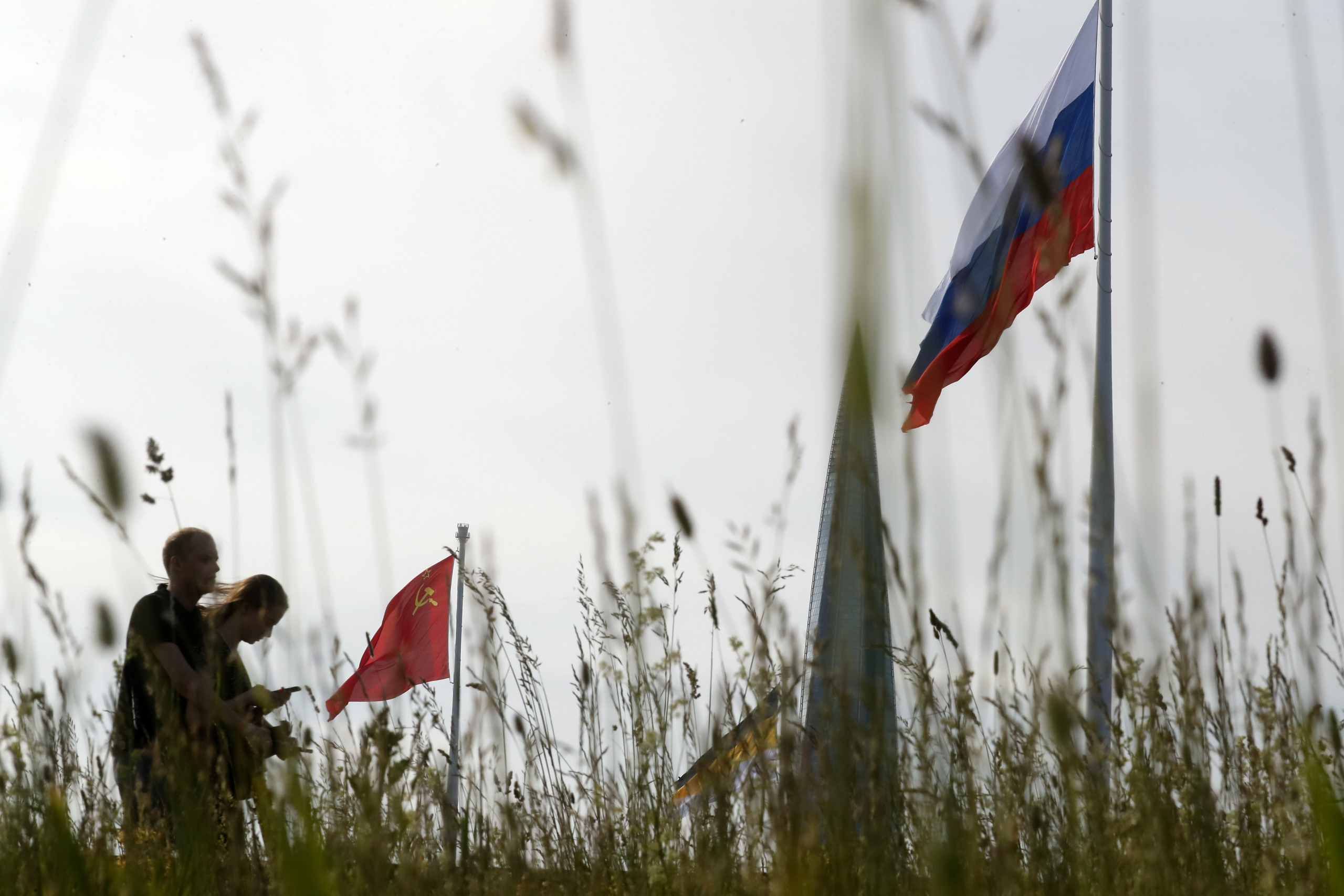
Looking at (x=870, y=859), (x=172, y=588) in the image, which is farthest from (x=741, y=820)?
(x=172, y=588)

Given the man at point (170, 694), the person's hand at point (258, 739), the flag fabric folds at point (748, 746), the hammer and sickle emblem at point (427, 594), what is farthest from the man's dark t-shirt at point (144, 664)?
the hammer and sickle emblem at point (427, 594)

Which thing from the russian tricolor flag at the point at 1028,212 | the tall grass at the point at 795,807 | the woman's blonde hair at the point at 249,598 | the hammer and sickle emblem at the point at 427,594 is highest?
the russian tricolor flag at the point at 1028,212

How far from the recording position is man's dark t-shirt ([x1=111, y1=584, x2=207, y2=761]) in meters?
2.14

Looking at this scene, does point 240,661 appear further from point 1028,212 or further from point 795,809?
point 1028,212

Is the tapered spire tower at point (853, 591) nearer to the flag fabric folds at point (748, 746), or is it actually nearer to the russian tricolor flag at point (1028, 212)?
the flag fabric folds at point (748, 746)

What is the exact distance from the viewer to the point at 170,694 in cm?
198

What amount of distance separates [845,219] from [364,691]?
118cm

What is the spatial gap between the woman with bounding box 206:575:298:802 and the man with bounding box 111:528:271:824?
36 millimetres

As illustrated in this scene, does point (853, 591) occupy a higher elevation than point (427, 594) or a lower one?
lower

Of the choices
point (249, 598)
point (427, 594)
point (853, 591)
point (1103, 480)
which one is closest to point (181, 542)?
point (249, 598)

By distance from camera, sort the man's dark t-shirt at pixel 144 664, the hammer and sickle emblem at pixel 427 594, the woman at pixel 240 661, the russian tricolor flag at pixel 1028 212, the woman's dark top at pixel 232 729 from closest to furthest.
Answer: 1. the woman's dark top at pixel 232 729
2. the woman at pixel 240 661
3. the man's dark t-shirt at pixel 144 664
4. the russian tricolor flag at pixel 1028 212
5. the hammer and sickle emblem at pixel 427 594

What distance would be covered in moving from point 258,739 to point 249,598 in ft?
3.68

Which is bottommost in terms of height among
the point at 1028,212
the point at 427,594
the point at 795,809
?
the point at 795,809

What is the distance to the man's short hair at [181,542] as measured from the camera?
256 centimetres
